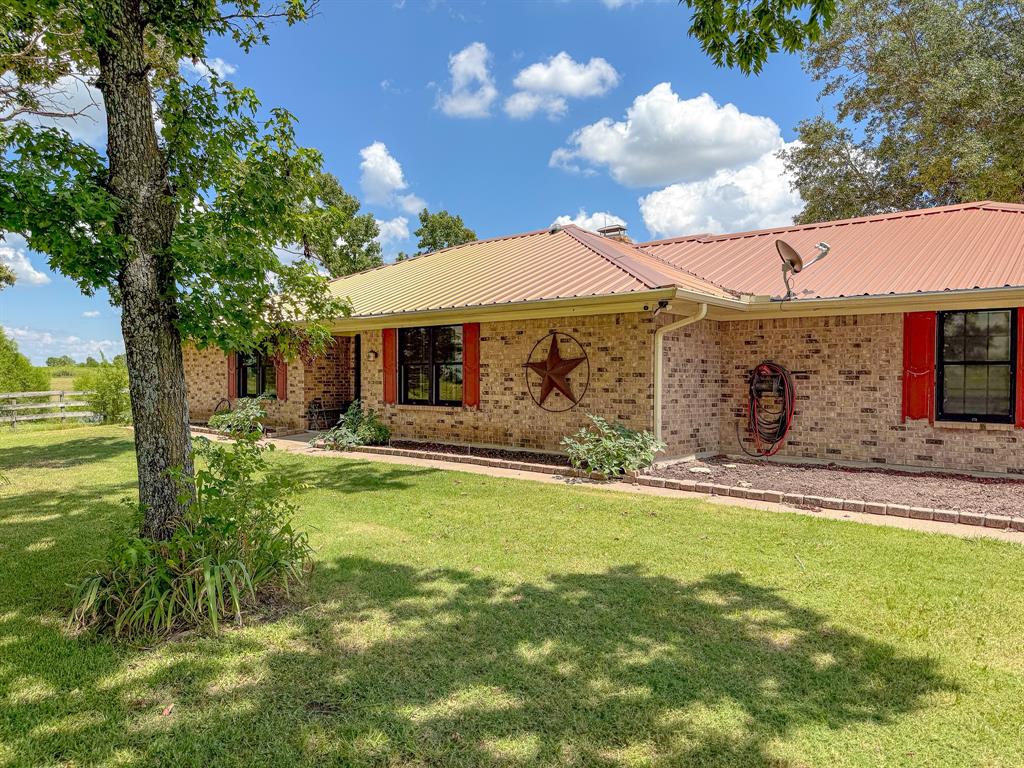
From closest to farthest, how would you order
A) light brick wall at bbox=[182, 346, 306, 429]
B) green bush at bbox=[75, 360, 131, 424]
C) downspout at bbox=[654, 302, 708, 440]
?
downspout at bbox=[654, 302, 708, 440]
light brick wall at bbox=[182, 346, 306, 429]
green bush at bbox=[75, 360, 131, 424]

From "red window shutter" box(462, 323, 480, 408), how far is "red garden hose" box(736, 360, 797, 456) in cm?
473

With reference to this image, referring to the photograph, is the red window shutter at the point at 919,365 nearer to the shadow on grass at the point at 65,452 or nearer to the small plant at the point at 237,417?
the small plant at the point at 237,417

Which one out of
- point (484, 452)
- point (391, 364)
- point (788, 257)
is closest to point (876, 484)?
point (788, 257)

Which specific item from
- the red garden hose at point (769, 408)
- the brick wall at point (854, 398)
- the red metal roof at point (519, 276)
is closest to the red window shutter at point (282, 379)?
the red metal roof at point (519, 276)

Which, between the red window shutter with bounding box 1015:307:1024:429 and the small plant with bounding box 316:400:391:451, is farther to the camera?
the small plant with bounding box 316:400:391:451

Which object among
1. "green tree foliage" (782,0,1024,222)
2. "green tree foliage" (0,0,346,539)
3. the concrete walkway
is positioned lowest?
the concrete walkway

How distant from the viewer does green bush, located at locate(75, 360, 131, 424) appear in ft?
58.3

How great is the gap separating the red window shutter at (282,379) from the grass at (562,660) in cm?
872

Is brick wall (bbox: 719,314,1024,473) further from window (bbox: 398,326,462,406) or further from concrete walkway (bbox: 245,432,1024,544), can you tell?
window (bbox: 398,326,462,406)

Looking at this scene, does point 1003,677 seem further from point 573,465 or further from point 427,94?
point 427,94

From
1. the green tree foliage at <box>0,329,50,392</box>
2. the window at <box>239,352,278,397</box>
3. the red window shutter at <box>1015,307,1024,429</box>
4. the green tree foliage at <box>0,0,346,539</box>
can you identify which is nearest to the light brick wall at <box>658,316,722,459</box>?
the red window shutter at <box>1015,307,1024,429</box>

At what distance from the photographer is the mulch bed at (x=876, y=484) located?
6.44 metres

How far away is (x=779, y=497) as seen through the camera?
6734 millimetres

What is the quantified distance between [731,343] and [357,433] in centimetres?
722
